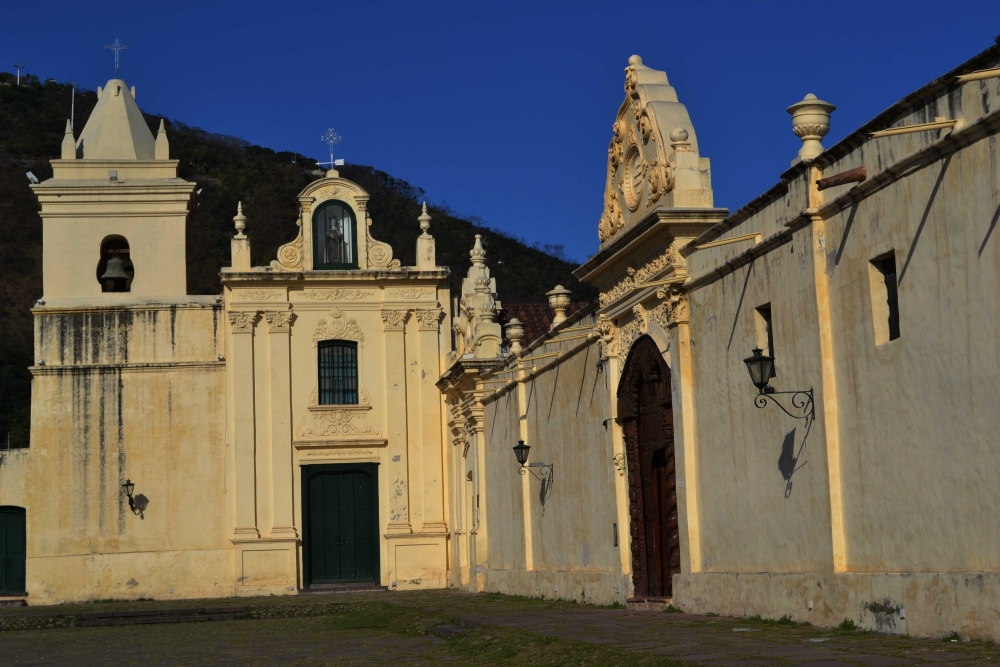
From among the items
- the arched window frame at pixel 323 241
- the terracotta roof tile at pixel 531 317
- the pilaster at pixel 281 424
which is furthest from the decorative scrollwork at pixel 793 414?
the terracotta roof tile at pixel 531 317

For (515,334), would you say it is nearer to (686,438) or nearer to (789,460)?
(686,438)

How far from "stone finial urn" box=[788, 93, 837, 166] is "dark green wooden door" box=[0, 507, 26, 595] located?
2261 cm

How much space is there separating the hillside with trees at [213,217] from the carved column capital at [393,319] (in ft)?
84.0

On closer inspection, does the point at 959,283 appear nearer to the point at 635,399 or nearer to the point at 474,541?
the point at 635,399

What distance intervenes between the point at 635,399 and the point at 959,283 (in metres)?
7.88

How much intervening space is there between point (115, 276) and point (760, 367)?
21.0 metres

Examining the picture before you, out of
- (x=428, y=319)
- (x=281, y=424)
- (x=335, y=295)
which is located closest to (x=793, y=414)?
(x=428, y=319)

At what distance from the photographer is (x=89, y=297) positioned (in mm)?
30188

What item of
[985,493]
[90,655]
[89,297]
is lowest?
[90,655]

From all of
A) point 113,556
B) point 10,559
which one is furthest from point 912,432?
point 10,559

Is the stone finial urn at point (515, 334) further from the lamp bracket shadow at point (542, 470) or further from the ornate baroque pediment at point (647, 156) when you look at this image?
the ornate baroque pediment at point (647, 156)

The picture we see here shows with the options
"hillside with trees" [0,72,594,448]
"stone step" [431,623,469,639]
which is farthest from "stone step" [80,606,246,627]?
"hillside with trees" [0,72,594,448]

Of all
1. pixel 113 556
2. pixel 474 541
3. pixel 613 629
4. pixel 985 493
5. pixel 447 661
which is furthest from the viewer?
pixel 113 556

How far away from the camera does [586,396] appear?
763 inches
